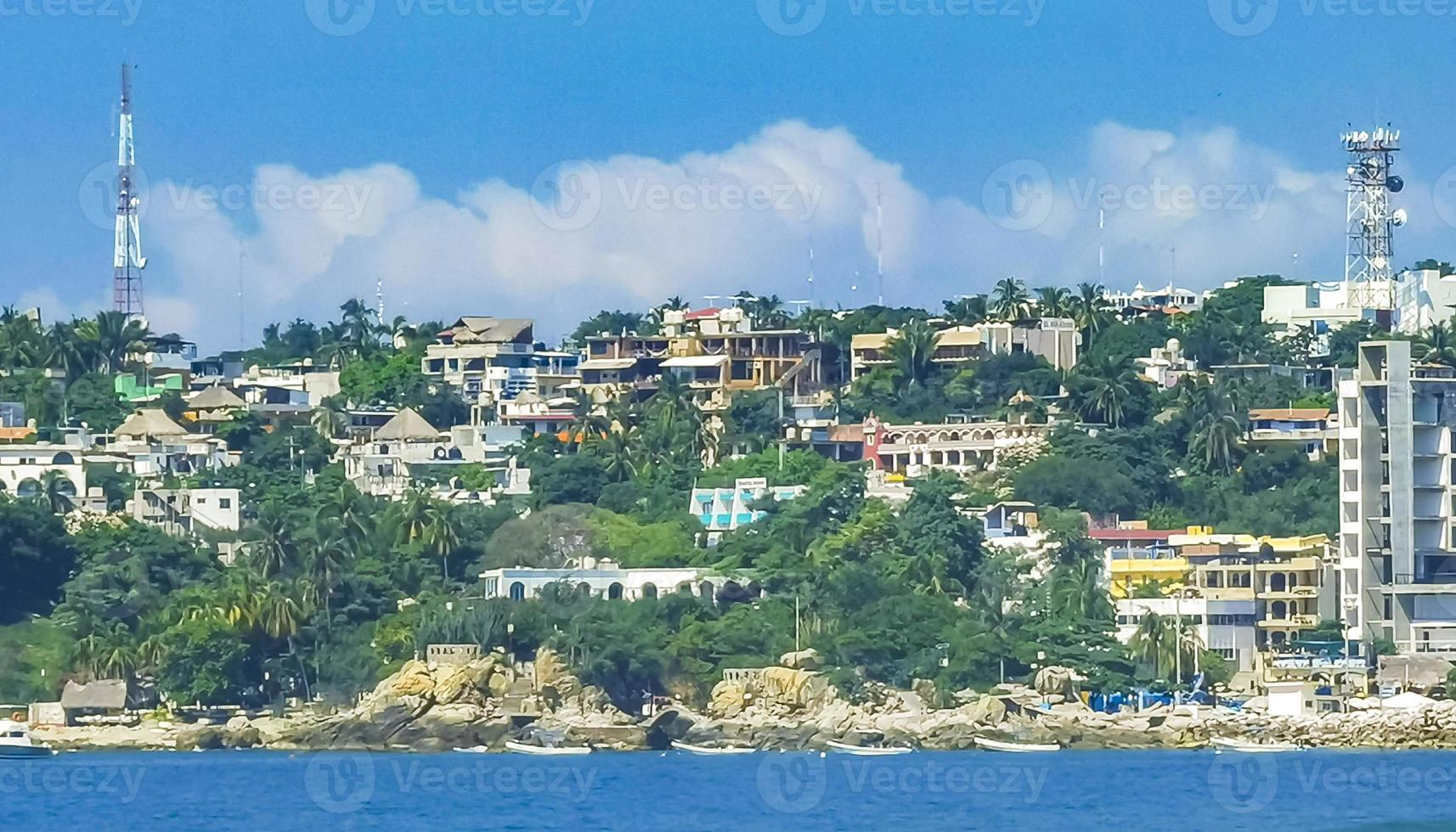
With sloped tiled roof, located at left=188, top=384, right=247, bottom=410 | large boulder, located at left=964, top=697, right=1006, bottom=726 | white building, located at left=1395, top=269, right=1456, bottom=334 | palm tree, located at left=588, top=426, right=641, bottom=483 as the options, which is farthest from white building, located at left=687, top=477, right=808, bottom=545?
white building, located at left=1395, top=269, right=1456, bottom=334

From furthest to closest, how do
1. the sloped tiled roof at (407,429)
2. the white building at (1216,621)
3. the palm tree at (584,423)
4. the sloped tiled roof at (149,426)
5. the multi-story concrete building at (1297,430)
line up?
the sloped tiled roof at (407,429) < the sloped tiled roof at (149,426) < the palm tree at (584,423) < the multi-story concrete building at (1297,430) < the white building at (1216,621)

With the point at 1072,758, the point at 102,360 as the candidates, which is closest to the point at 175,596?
the point at 1072,758

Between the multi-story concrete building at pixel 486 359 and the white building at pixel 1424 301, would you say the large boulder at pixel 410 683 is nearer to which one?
the multi-story concrete building at pixel 486 359

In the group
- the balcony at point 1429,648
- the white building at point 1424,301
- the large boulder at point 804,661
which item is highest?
the white building at point 1424,301

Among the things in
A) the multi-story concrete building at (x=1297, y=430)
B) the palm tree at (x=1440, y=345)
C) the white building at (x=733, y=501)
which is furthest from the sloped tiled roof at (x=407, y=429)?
the palm tree at (x=1440, y=345)

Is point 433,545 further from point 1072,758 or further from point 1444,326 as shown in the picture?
point 1444,326

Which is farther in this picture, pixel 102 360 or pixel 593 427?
pixel 102 360

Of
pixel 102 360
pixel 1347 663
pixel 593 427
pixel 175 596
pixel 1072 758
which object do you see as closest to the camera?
pixel 1072 758
